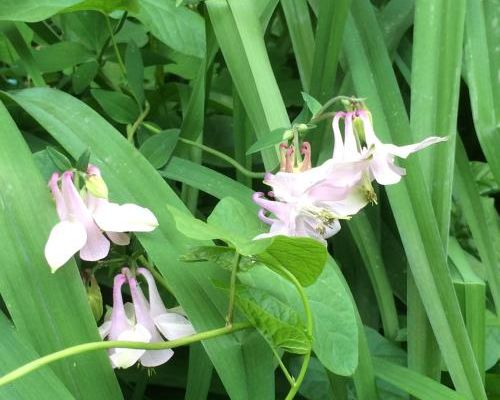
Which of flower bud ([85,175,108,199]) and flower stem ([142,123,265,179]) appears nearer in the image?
flower bud ([85,175,108,199])

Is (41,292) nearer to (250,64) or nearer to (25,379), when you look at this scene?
(25,379)

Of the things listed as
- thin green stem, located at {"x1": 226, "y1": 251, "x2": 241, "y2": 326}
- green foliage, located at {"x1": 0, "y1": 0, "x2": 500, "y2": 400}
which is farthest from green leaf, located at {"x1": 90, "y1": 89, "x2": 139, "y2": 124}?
thin green stem, located at {"x1": 226, "y1": 251, "x2": 241, "y2": 326}

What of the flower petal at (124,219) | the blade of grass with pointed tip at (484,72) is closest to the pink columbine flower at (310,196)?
the flower petal at (124,219)

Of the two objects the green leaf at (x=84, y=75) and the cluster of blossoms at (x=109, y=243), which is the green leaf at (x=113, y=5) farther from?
the cluster of blossoms at (x=109, y=243)

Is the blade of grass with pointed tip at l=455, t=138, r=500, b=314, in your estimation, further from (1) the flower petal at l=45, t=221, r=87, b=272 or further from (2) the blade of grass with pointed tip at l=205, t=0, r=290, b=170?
(1) the flower petal at l=45, t=221, r=87, b=272

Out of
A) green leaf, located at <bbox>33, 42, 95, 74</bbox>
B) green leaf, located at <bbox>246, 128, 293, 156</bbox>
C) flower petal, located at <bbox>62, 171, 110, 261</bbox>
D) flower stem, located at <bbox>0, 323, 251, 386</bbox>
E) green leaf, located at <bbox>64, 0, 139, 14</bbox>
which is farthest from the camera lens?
green leaf, located at <bbox>33, 42, 95, 74</bbox>

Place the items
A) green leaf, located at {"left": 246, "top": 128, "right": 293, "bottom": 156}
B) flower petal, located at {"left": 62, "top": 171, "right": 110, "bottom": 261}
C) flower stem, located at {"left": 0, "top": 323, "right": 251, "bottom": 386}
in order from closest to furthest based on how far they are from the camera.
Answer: flower stem, located at {"left": 0, "top": 323, "right": 251, "bottom": 386}, flower petal, located at {"left": 62, "top": 171, "right": 110, "bottom": 261}, green leaf, located at {"left": 246, "top": 128, "right": 293, "bottom": 156}
